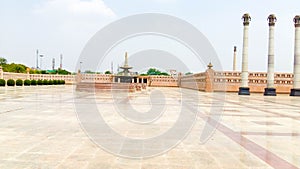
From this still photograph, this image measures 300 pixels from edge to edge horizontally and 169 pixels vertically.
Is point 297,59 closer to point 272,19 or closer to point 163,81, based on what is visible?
point 272,19

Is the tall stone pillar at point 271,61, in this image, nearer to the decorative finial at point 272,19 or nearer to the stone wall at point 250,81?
the decorative finial at point 272,19

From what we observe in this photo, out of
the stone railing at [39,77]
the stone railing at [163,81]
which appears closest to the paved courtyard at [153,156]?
the stone railing at [39,77]

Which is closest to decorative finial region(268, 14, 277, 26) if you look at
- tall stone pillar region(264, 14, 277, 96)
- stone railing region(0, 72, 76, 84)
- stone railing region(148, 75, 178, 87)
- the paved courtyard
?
tall stone pillar region(264, 14, 277, 96)

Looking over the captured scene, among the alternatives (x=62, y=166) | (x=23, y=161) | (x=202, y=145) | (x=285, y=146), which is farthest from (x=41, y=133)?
(x=285, y=146)

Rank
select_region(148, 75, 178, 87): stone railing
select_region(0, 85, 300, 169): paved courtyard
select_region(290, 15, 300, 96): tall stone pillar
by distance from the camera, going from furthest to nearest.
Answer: select_region(148, 75, 178, 87): stone railing → select_region(290, 15, 300, 96): tall stone pillar → select_region(0, 85, 300, 169): paved courtyard

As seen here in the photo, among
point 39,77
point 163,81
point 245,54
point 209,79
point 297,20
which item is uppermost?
point 297,20

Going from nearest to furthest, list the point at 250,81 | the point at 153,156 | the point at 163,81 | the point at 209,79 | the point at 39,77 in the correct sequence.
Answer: the point at 153,156 < the point at 209,79 < the point at 250,81 < the point at 39,77 < the point at 163,81

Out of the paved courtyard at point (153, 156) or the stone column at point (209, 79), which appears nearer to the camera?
the paved courtyard at point (153, 156)

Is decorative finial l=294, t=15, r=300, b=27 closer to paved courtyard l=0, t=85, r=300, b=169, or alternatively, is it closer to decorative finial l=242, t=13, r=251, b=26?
decorative finial l=242, t=13, r=251, b=26

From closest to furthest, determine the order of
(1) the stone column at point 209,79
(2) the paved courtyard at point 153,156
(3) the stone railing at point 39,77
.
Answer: (2) the paved courtyard at point 153,156
(1) the stone column at point 209,79
(3) the stone railing at point 39,77

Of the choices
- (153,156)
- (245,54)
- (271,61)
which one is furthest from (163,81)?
(153,156)

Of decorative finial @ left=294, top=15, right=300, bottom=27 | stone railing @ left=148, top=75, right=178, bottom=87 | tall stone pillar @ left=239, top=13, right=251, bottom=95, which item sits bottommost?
stone railing @ left=148, top=75, right=178, bottom=87

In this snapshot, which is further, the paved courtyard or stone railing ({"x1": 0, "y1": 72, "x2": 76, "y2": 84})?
stone railing ({"x1": 0, "y1": 72, "x2": 76, "y2": 84})

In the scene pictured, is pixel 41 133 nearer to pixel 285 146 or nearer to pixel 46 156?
pixel 46 156
